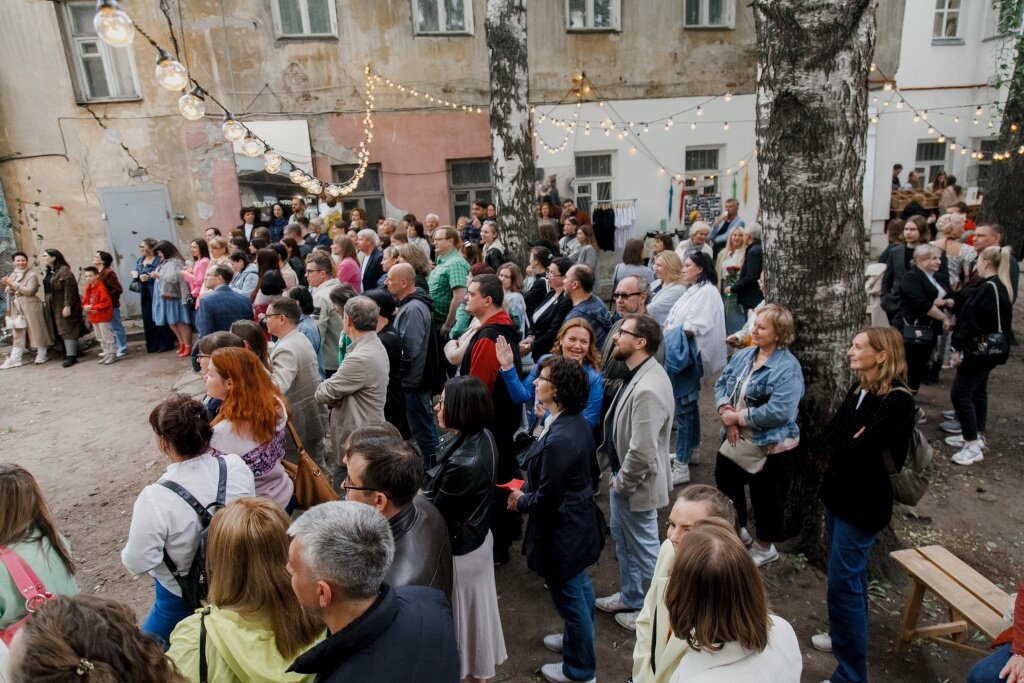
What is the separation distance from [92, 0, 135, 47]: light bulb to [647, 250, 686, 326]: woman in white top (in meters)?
4.97

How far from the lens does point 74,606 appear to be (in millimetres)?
1658

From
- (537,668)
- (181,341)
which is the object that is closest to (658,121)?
(181,341)

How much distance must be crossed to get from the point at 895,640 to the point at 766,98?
317cm

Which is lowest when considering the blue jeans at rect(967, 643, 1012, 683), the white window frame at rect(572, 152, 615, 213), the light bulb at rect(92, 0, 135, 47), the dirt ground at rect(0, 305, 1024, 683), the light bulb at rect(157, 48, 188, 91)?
the dirt ground at rect(0, 305, 1024, 683)

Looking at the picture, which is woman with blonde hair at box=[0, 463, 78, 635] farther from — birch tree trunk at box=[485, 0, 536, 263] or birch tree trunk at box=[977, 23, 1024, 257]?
birch tree trunk at box=[977, 23, 1024, 257]

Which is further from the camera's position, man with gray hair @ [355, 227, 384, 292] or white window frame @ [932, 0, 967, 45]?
white window frame @ [932, 0, 967, 45]

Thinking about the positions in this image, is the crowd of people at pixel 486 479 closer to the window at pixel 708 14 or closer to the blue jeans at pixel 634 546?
the blue jeans at pixel 634 546

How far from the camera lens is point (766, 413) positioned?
11.9 ft

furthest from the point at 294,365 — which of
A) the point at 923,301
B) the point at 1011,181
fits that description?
the point at 1011,181

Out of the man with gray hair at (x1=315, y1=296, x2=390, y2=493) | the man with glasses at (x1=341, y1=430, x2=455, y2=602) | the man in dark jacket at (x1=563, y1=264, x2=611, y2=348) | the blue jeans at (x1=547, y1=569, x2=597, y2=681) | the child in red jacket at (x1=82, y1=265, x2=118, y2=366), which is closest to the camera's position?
the man with glasses at (x1=341, y1=430, x2=455, y2=602)

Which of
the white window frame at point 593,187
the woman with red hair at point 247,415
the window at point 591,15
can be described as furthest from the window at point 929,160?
the woman with red hair at point 247,415

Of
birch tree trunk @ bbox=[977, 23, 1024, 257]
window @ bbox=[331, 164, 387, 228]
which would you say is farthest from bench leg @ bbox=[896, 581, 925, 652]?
window @ bbox=[331, 164, 387, 228]

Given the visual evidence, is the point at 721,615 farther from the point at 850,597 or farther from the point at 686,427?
the point at 686,427

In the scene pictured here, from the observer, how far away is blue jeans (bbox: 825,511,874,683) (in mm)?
3090
